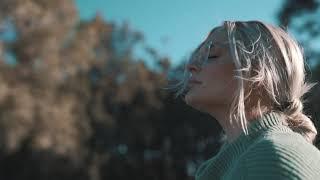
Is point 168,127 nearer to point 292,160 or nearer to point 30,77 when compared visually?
point 30,77

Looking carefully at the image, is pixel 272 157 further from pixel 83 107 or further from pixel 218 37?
pixel 83 107

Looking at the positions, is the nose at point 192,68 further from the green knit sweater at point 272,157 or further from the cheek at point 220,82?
the green knit sweater at point 272,157

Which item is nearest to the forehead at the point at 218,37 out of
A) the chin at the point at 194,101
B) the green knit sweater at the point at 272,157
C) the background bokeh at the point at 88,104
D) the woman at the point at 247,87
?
the woman at the point at 247,87

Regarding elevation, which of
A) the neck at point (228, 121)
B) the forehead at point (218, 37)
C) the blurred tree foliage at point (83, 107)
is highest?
the forehead at point (218, 37)

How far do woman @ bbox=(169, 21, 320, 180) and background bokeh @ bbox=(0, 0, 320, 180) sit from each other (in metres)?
9.72

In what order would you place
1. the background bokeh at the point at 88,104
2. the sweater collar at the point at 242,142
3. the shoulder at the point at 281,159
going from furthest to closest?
the background bokeh at the point at 88,104, the sweater collar at the point at 242,142, the shoulder at the point at 281,159

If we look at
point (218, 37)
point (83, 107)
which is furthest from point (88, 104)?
point (218, 37)

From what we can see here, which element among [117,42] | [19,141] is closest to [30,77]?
[19,141]

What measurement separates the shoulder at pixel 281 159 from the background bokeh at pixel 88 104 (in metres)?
9.96

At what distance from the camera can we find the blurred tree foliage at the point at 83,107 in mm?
16312

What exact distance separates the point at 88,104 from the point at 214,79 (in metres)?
20.5

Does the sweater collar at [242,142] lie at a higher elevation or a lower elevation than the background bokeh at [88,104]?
higher

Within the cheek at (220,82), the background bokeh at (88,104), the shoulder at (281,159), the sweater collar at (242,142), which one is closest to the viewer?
the shoulder at (281,159)

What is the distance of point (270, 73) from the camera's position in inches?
49.2
